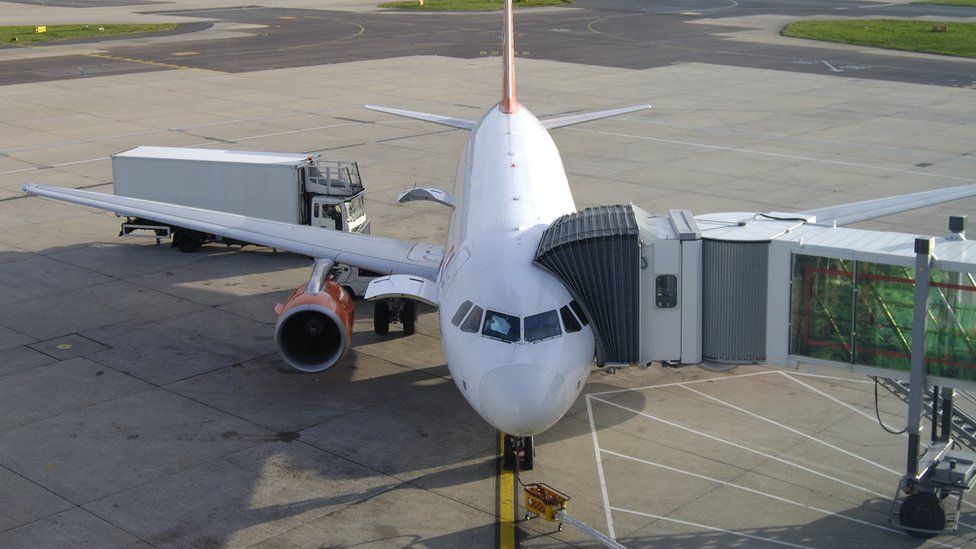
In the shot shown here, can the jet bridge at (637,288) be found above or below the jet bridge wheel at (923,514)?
above

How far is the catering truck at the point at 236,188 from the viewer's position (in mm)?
34375

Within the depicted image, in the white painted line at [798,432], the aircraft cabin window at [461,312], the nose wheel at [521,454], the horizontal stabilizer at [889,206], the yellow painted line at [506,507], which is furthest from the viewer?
the horizontal stabilizer at [889,206]

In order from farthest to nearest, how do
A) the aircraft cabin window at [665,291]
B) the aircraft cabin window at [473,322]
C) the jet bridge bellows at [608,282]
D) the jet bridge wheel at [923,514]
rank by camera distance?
the aircraft cabin window at [665,291], the jet bridge bellows at [608,282], the aircraft cabin window at [473,322], the jet bridge wheel at [923,514]

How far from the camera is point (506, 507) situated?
1897 centimetres

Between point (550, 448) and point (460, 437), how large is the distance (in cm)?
185

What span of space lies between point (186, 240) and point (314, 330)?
12103 mm

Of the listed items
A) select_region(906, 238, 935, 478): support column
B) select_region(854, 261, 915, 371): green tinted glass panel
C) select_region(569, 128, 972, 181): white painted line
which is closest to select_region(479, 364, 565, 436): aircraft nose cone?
select_region(854, 261, 915, 371): green tinted glass panel

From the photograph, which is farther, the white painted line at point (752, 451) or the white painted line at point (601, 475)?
the white painted line at point (752, 451)

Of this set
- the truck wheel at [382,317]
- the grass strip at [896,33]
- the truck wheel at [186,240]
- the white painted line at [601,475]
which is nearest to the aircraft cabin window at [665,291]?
the white painted line at [601,475]

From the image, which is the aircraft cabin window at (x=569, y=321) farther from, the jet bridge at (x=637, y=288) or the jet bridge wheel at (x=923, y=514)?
the jet bridge wheel at (x=923, y=514)

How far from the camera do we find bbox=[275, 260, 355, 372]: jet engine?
23.7 meters

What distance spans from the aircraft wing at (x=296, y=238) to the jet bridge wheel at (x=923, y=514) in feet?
39.1

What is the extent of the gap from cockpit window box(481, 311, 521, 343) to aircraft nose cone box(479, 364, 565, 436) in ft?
2.17

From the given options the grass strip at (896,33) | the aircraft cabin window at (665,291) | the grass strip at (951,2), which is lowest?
the aircraft cabin window at (665,291)
